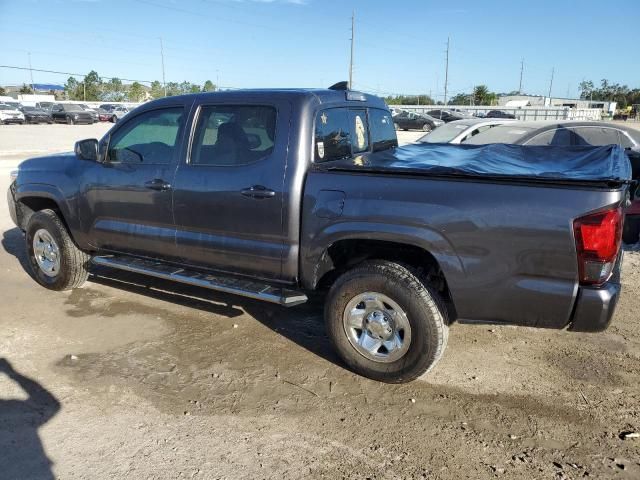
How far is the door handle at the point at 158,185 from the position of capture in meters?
4.25

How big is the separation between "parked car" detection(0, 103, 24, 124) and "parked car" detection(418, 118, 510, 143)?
37.4m

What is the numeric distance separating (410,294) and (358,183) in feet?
2.59

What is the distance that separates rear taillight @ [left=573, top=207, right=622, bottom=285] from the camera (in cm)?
280

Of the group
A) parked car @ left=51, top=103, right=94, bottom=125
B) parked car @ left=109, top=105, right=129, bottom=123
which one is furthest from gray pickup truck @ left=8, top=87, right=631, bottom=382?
parked car @ left=109, top=105, right=129, bottom=123

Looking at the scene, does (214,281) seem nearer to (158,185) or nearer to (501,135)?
(158,185)

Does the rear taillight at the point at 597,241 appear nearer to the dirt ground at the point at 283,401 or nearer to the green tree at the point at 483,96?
the dirt ground at the point at 283,401

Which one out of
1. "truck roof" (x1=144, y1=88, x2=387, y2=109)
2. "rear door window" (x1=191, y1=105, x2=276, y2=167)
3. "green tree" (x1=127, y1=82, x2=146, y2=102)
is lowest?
"rear door window" (x1=191, y1=105, x2=276, y2=167)

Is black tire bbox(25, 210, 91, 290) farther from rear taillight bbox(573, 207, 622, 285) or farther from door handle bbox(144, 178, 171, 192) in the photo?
rear taillight bbox(573, 207, 622, 285)

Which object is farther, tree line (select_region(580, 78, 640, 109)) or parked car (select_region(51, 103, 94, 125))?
tree line (select_region(580, 78, 640, 109))

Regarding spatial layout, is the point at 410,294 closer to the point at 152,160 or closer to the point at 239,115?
the point at 239,115

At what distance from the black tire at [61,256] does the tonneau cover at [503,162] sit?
2932 millimetres

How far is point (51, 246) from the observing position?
17.4 feet

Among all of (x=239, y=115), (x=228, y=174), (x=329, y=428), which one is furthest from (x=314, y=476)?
(x=239, y=115)

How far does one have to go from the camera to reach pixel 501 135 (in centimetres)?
858
